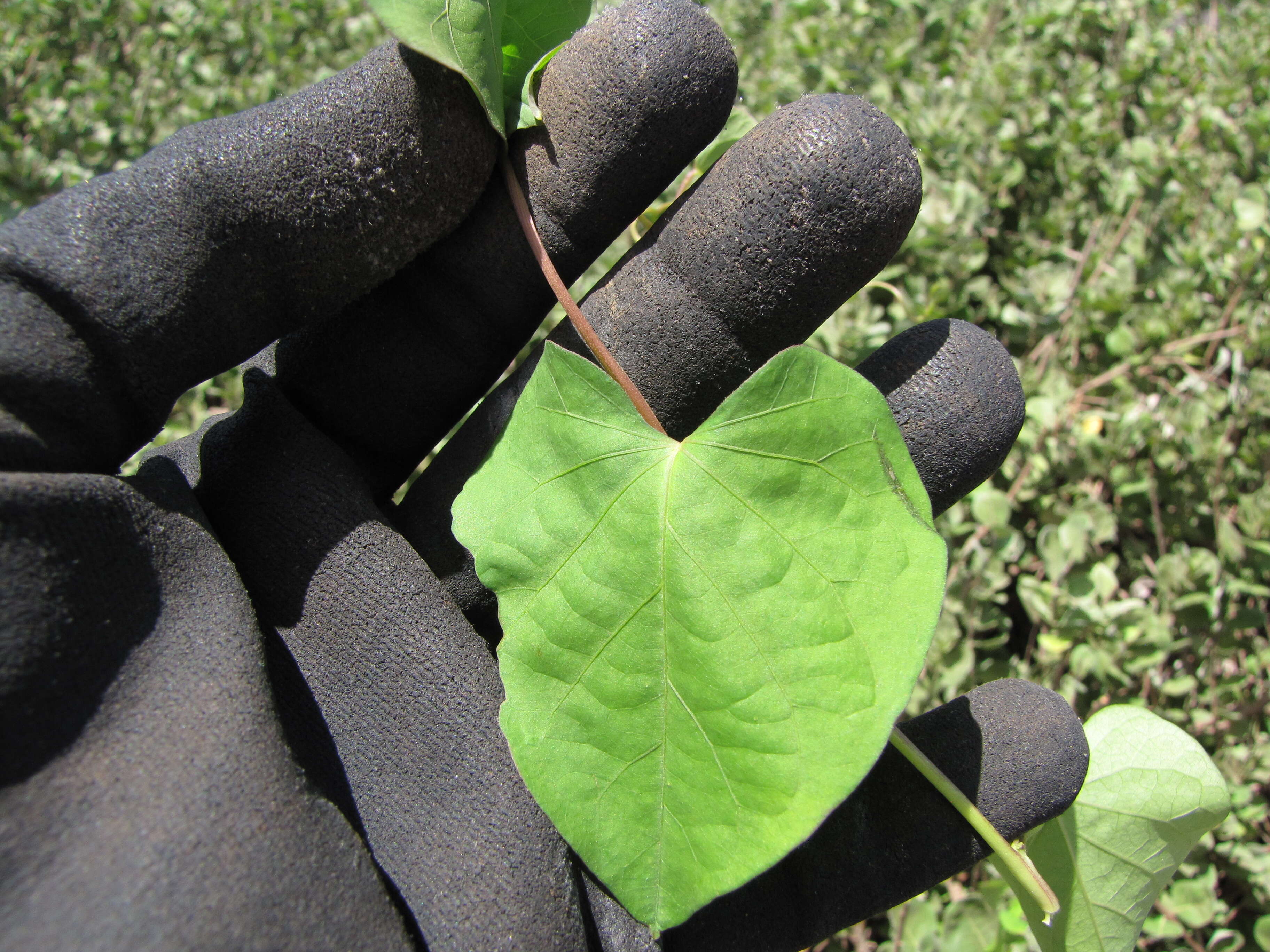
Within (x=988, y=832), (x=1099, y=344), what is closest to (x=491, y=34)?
(x=988, y=832)

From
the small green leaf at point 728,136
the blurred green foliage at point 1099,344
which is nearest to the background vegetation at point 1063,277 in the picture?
the blurred green foliage at point 1099,344

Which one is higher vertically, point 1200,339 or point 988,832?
point 988,832

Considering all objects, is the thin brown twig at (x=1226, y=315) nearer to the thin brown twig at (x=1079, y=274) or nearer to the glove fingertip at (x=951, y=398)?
the thin brown twig at (x=1079, y=274)

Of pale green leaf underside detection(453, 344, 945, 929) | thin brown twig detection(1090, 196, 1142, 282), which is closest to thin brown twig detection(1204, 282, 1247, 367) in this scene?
thin brown twig detection(1090, 196, 1142, 282)

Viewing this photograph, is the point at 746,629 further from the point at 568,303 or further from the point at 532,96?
the point at 532,96

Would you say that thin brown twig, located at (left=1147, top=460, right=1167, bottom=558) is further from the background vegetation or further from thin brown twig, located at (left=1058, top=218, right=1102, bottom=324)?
thin brown twig, located at (left=1058, top=218, right=1102, bottom=324)

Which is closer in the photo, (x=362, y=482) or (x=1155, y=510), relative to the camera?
(x=362, y=482)

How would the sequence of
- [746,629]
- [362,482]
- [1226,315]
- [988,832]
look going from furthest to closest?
[1226,315]
[362,482]
[988,832]
[746,629]
